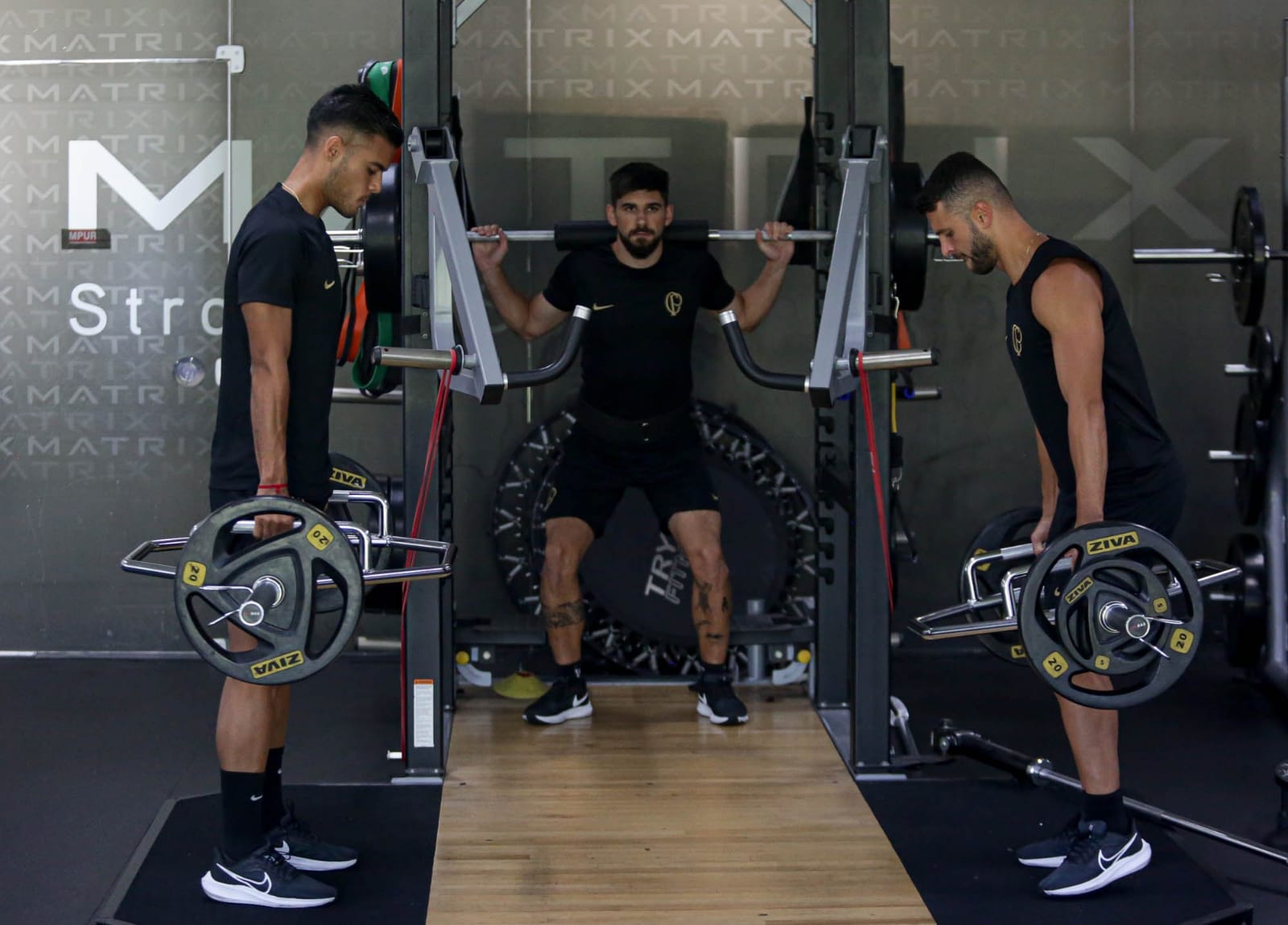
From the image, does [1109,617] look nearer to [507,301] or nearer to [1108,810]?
[1108,810]

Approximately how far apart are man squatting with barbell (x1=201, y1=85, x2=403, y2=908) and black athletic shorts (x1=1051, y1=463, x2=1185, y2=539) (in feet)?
5.13

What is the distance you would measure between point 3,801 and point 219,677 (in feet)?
4.11

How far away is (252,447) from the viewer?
9.27ft

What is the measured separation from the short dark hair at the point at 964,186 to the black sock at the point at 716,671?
1662 millimetres

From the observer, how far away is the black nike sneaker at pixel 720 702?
13.3 ft

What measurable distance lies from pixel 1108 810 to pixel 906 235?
148cm

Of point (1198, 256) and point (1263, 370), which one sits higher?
point (1198, 256)

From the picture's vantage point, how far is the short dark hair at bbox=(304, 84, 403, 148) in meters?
2.87

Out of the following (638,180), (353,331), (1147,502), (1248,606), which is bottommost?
(1248,606)

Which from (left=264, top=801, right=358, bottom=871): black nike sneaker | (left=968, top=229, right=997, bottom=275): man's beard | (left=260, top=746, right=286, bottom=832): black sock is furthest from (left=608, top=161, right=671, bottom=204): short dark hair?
(left=264, top=801, right=358, bottom=871): black nike sneaker

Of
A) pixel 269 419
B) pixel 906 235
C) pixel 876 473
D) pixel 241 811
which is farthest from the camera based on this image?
pixel 906 235

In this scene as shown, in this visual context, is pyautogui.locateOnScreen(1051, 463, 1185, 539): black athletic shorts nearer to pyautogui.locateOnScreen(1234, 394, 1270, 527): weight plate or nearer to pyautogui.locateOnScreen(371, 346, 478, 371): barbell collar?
pyautogui.locateOnScreen(371, 346, 478, 371): barbell collar

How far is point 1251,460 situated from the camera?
4.49 metres

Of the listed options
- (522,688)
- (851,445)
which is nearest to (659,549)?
(522,688)
